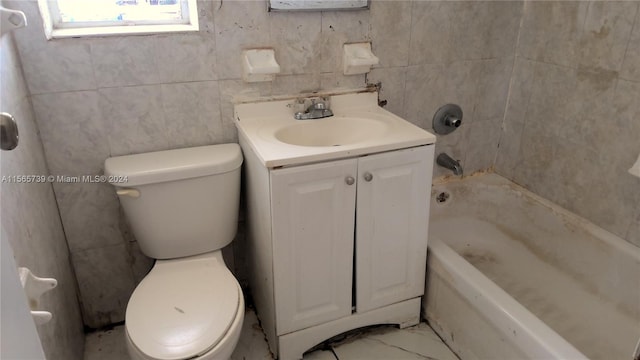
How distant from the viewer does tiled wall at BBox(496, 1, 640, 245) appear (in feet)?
5.52

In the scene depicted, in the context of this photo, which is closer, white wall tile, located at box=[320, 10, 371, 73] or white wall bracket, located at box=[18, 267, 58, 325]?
white wall bracket, located at box=[18, 267, 58, 325]

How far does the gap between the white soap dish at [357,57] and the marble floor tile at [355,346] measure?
3.32 ft

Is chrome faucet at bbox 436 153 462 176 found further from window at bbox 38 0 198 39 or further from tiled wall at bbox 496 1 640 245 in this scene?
window at bbox 38 0 198 39

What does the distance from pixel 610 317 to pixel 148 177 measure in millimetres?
1678

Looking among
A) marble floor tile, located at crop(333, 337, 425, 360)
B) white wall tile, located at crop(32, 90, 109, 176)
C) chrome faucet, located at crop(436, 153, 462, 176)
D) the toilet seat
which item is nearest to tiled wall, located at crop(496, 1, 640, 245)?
chrome faucet, located at crop(436, 153, 462, 176)

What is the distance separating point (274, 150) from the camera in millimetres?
1446

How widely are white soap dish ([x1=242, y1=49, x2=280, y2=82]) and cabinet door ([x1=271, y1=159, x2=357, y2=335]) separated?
43 centimetres

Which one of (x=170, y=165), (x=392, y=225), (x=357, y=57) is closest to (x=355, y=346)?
(x=392, y=225)

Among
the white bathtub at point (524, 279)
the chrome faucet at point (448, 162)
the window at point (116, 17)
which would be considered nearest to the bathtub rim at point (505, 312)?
the white bathtub at point (524, 279)

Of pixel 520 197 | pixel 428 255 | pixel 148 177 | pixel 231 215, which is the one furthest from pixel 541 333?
pixel 148 177

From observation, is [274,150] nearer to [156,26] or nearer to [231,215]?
[231,215]

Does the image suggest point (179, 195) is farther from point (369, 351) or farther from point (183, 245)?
point (369, 351)

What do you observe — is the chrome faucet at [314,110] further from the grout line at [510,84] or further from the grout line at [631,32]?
the grout line at [631,32]

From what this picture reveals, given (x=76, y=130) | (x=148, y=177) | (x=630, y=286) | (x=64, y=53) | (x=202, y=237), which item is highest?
(x=64, y=53)
